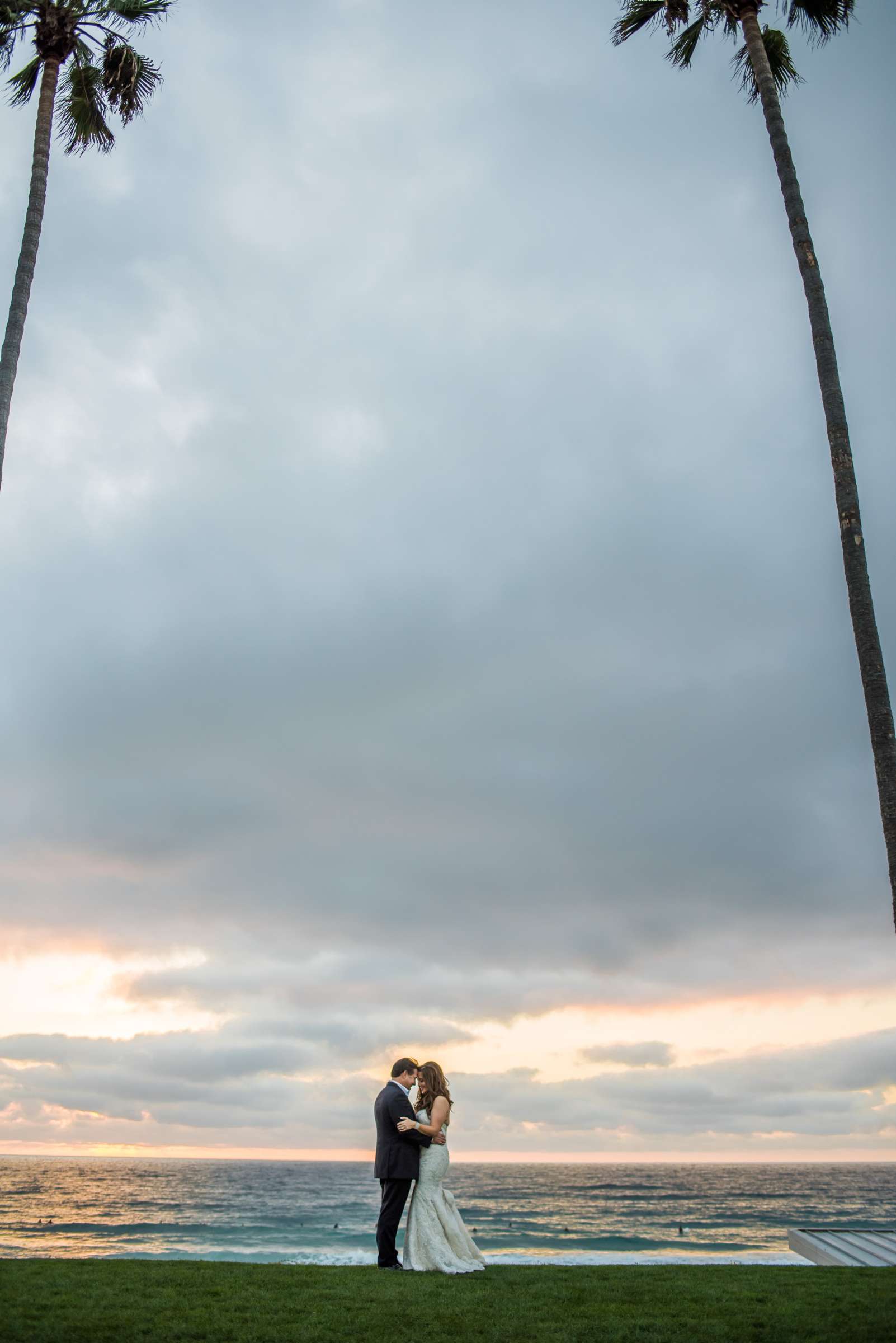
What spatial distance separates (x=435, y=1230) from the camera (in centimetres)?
1130

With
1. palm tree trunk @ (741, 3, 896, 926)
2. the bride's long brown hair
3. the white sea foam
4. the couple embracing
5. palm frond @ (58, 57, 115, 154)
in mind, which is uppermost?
palm frond @ (58, 57, 115, 154)

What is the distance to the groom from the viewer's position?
11.5 metres

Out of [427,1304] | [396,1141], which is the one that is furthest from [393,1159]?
[427,1304]

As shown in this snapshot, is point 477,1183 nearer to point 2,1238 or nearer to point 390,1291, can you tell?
point 2,1238

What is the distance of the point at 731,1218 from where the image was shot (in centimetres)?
5672

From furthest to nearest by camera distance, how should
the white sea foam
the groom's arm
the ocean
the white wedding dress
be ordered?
the ocean, the white sea foam, the groom's arm, the white wedding dress

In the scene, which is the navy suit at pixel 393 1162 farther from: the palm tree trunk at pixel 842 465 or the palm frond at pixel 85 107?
the palm frond at pixel 85 107

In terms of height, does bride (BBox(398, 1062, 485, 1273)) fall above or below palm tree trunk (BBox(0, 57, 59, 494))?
below

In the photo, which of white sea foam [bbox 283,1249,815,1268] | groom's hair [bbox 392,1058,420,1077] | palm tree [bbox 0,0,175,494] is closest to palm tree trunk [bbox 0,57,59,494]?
palm tree [bbox 0,0,175,494]

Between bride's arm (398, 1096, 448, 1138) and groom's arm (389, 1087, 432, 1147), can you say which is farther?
groom's arm (389, 1087, 432, 1147)

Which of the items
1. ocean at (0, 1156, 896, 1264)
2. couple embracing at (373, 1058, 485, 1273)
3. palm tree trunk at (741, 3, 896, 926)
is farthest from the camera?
ocean at (0, 1156, 896, 1264)

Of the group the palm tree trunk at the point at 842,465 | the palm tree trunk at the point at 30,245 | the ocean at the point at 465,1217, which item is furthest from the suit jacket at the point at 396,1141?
the palm tree trunk at the point at 30,245

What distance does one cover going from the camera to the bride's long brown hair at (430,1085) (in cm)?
1192

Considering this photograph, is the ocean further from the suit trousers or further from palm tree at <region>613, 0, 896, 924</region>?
palm tree at <region>613, 0, 896, 924</region>
